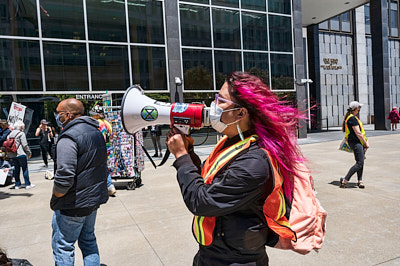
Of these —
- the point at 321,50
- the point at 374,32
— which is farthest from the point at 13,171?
the point at 321,50

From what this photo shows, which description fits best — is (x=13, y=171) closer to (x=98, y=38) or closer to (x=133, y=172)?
(x=133, y=172)

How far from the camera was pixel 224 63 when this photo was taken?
49.4ft

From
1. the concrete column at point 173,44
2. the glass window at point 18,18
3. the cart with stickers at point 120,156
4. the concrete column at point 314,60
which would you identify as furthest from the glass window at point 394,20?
the cart with stickers at point 120,156

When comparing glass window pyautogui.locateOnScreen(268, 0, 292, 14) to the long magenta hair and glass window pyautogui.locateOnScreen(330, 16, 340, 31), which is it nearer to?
glass window pyautogui.locateOnScreen(330, 16, 340, 31)

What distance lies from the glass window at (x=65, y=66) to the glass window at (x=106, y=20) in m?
0.92

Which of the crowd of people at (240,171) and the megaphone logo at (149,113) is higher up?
the megaphone logo at (149,113)

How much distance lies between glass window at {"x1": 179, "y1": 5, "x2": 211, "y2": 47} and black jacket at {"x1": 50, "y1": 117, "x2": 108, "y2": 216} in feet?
40.6

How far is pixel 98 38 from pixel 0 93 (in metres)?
4.40

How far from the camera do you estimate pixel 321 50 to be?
24.5 m

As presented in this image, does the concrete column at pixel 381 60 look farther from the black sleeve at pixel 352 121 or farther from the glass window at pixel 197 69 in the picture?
the black sleeve at pixel 352 121

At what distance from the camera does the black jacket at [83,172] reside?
2398 millimetres

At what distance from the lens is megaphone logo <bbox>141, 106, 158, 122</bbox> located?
1.68 meters

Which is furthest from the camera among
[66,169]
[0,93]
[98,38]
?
→ [98,38]

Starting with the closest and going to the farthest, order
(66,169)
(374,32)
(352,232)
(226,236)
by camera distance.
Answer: (226,236) < (66,169) < (352,232) < (374,32)
